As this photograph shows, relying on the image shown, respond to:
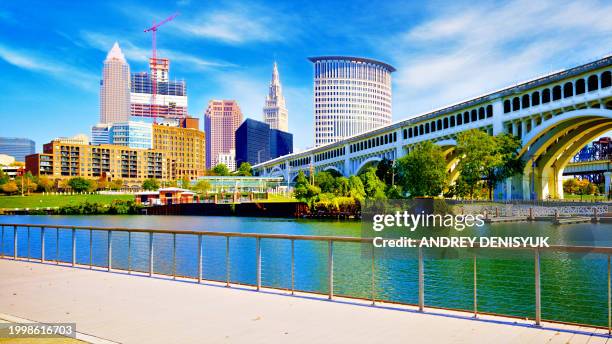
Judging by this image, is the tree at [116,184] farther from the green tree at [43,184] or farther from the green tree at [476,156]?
the green tree at [476,156]

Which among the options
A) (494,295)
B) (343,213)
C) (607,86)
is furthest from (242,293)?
(343,213)

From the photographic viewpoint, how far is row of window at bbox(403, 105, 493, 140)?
2941 inches

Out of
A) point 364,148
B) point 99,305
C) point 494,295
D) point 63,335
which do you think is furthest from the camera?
point 364,148

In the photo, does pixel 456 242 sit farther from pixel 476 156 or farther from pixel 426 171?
pixel 426 171

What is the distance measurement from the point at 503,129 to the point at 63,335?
71.8m

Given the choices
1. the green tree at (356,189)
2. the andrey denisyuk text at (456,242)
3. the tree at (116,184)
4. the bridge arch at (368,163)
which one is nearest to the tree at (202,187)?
the tree at (116,184)

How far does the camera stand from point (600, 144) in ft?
626

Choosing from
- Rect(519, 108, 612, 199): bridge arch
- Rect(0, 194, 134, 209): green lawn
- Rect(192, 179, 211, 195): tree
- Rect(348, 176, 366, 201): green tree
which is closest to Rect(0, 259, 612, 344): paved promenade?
Rect(519, 108, 612, 199): bridge arch

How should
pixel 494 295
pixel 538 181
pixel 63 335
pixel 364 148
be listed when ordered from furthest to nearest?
pixel 364 148 → pixel 538 181 → pixel 494 295 → pixel 63 335

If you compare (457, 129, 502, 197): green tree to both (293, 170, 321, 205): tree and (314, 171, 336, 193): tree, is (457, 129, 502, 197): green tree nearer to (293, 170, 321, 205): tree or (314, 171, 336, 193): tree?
(293, 170, 321, 205): tree

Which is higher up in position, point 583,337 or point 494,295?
point 583,337

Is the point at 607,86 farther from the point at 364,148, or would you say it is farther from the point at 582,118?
the point at 364,148

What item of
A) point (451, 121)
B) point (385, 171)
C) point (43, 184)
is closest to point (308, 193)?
point (385, 171)

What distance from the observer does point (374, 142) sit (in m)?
109
